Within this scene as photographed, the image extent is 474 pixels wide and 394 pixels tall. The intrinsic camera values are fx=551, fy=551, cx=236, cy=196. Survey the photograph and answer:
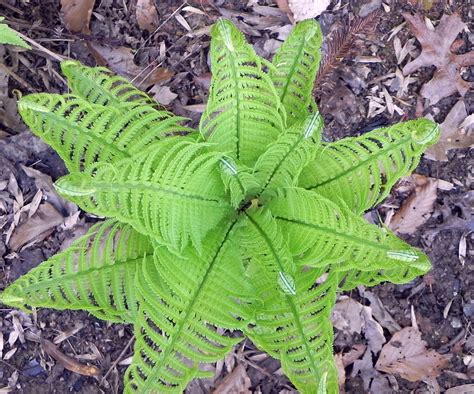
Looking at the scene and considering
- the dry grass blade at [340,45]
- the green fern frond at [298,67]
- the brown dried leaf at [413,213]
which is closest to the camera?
the green fern frond at [298,67]

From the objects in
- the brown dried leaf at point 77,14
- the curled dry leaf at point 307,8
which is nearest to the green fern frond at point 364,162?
the curled dry leaf at point 307,8

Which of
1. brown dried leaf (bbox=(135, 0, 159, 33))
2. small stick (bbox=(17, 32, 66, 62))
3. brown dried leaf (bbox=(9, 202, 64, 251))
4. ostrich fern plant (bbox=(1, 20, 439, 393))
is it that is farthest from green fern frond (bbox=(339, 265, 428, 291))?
small stick (bbox=(17, 32, 66, 62))

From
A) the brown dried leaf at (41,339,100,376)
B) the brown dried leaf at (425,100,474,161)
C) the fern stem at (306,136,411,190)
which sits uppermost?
the fern stem at (306,136,411,190)

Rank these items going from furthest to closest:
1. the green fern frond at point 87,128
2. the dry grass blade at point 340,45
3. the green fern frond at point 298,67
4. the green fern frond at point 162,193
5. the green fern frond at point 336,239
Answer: the dry grass blade at point 340,45
the green fern frond at point 298,67
the green fern frond at point 87,128
the green fern frond at point 336,239
the green fern frond at point 162,193

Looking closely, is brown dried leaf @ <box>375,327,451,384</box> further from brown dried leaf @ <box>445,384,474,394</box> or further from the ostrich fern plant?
the ostrich fern plant

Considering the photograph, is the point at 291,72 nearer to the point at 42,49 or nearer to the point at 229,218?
the point at 229,218

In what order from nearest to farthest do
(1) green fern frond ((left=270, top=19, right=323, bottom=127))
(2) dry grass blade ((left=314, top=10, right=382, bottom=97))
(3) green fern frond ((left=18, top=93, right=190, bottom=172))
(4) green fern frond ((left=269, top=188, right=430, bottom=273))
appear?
(4) green fern frond ((left=269, top=188, right=430, bottom=273)) < (3) green fern frond ((left=18, top=93, right=190, bottom=172)) < (1) green fern frond ((left=270, top=19, right=323, bottom=127)) < (2) dry grass blade ((left=314, top=10, right=382, bottom=97))

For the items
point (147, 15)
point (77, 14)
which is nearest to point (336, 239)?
point (147, 15)

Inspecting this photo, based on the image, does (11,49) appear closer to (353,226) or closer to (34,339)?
(34,339)

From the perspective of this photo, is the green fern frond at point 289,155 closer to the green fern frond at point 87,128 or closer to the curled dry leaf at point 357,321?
the green fern frond at point 87,128
